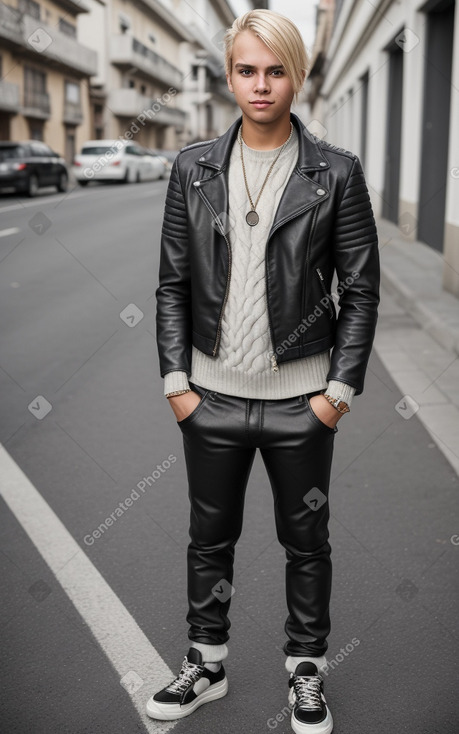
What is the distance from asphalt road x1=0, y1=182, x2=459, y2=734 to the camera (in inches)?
95.7

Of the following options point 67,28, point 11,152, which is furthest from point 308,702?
point 67,28

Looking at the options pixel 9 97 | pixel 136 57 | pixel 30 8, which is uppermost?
pixel 136 57

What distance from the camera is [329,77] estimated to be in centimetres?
3234

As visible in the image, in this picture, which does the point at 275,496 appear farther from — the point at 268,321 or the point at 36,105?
the point at 36,105

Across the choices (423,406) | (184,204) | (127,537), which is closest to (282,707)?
(127,537)

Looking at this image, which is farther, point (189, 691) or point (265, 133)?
point (189, 691)

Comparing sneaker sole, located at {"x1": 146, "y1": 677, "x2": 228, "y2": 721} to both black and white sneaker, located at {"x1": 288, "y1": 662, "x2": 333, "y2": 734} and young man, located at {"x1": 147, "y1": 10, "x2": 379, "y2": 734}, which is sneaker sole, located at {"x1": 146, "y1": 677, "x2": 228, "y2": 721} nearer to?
young man, located at {"x1": 147, "y1": 10, "x2": 379, "y2": 734}

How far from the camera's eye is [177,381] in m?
2.30

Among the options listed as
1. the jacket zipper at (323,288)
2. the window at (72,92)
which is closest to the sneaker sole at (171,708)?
the jacket zipper at (323,288)

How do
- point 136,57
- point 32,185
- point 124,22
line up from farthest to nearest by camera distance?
point 124,22, point 136,57, point 32,185

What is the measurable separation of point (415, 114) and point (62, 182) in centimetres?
1492

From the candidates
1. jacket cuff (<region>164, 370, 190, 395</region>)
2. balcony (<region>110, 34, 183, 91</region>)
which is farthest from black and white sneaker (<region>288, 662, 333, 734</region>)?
balcony (<region>110, 34, 183, 91</region>)

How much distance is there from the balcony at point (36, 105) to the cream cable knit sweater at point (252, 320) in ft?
117

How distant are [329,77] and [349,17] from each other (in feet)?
36.3
